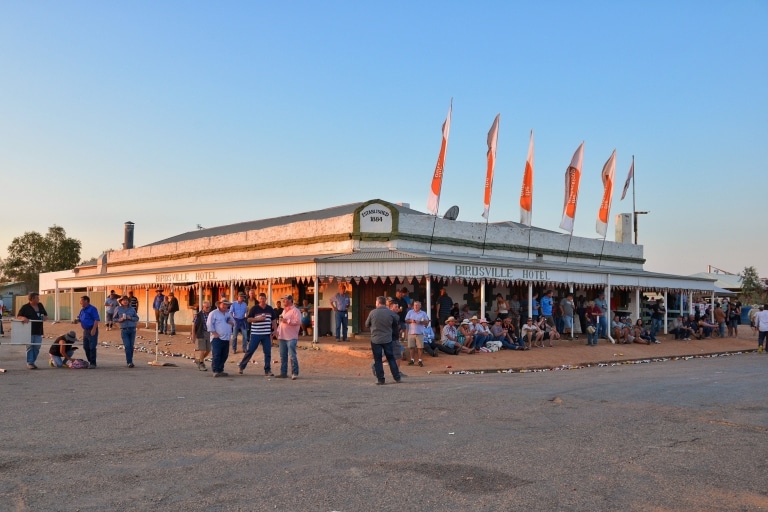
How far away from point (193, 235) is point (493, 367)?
85.9ft

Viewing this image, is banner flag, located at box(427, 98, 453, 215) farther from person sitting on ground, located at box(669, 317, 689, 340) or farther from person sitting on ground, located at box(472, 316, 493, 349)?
person sitting on ground, located at box(669, 317, 689, 340)

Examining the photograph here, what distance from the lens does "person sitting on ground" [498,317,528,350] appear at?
21703mm

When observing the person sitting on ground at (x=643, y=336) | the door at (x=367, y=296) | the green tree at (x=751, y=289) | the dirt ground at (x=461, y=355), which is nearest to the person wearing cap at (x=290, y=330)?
the dirt ground at (x=461, y=355)

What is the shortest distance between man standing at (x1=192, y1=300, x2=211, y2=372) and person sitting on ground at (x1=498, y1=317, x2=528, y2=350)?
8.97 m

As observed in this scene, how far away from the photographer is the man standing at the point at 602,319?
2514 centimetres

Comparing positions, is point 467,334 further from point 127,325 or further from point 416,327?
point 127,325

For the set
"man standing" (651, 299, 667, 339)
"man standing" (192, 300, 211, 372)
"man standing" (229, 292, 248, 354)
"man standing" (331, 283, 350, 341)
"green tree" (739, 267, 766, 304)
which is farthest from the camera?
"green tree" (739, 267, 766, 304)

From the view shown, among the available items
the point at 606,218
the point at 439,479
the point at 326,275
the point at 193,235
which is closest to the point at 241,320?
the point at 326,275

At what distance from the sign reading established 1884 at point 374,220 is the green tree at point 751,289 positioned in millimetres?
48683

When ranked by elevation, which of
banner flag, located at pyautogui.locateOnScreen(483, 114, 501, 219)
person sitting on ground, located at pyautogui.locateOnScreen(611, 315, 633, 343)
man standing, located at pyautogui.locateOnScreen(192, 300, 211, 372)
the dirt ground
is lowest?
the dirt ground

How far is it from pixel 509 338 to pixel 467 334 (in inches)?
81.7

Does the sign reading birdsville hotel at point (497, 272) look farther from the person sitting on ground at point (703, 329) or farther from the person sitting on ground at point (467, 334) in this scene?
the person sitting on ground at point (703, 329)

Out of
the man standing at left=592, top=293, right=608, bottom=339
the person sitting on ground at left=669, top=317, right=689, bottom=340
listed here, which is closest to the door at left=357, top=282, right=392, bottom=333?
the man standing at left=592, top=293, right=608, bottom=339

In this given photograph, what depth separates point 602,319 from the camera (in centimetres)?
2570
